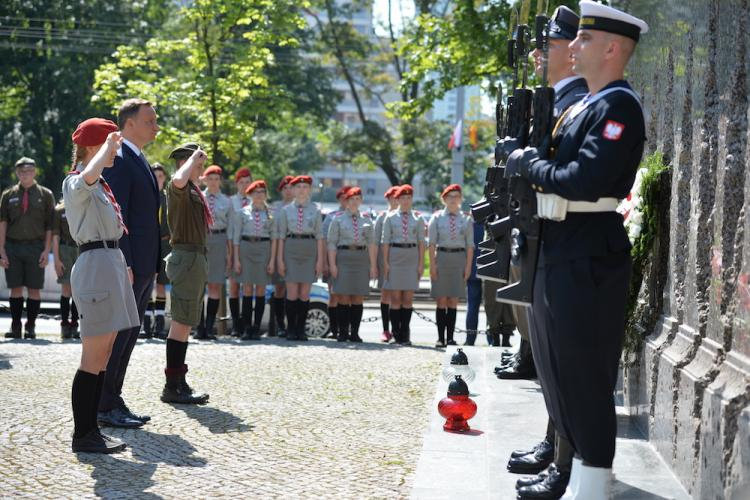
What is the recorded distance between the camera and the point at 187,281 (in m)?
8.27

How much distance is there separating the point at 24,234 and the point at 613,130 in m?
10.6

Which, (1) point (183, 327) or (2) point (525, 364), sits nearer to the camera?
(1) point (183, 327)

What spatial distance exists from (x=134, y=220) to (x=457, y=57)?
938 cm

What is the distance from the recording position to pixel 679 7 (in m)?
6.27

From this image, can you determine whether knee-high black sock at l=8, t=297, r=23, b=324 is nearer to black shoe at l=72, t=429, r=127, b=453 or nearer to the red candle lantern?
black shoe at l=72, t=429, r=127, b=453

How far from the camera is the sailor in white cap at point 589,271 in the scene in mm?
4238

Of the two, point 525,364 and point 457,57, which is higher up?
point 457,57

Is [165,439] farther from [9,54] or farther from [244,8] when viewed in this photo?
[9,54]

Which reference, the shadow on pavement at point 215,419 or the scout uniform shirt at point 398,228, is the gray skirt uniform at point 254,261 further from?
the shadow on pavement at point 215,419

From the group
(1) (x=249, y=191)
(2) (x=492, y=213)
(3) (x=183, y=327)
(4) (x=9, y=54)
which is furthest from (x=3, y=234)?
(4) (x=9, y=54)

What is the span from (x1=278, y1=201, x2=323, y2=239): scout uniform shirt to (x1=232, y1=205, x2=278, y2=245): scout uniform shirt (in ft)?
0.42

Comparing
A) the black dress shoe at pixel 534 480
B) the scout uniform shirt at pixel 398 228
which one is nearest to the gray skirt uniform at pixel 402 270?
the scout uniform shirt at pixel 398 228

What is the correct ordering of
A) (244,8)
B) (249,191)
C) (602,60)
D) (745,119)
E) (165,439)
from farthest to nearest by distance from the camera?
(244,8)
(249,191)
(165,439)
(745,119)
(602,60)

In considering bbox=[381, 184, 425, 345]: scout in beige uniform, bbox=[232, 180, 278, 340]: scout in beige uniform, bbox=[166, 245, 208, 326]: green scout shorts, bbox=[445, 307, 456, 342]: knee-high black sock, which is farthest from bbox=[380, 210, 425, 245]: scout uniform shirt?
bbox=[166, 245, 208, 326]: green scout shorts
